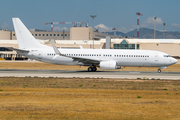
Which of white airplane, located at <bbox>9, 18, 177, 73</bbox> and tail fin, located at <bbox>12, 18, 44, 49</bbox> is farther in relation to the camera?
tail fin, located at <bbox>12, 18, 44, 49</bbox>

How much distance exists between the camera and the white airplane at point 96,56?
4400 centimetres

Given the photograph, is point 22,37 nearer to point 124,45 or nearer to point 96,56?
point 96,56

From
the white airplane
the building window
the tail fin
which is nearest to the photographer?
the white airplane

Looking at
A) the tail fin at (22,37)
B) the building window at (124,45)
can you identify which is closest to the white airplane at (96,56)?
the tail fin at (22,37)

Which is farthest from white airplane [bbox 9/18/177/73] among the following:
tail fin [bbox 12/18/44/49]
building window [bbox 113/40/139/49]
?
building window [bbox 113/40/139/49]

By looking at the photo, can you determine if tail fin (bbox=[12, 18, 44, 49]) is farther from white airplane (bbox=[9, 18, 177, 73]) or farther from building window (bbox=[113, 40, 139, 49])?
building window (bbox=[113, 40, 139, 49])

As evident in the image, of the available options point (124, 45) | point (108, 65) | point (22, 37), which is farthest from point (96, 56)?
point (124, 45)

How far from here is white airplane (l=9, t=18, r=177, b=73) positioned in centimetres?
4400

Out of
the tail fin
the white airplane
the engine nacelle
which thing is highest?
the tail fin

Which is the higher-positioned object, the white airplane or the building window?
the building window

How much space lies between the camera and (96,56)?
1769 inches

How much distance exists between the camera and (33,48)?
1828 inches

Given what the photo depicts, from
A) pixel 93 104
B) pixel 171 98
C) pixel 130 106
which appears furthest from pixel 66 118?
pixel 171 98

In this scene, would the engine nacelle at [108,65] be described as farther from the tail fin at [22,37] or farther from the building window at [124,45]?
the building window at [124,45]
